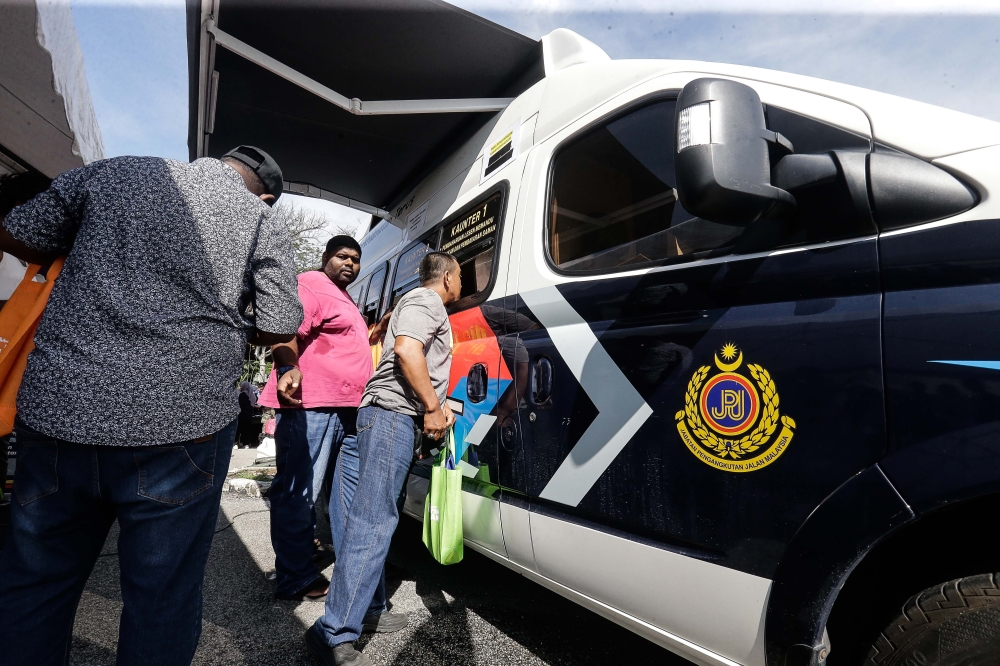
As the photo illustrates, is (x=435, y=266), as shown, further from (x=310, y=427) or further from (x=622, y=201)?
(x=310, y=427)

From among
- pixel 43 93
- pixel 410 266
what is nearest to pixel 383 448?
pixel 410 266

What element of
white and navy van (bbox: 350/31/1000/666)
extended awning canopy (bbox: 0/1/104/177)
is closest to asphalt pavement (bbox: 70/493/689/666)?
white and navy van (bbox: 350/31/1000/666)

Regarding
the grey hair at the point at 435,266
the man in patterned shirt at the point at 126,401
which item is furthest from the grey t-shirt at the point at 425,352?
the man in patterned shirt at the point at 126,401

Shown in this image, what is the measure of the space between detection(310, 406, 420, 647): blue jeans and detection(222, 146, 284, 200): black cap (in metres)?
0.90

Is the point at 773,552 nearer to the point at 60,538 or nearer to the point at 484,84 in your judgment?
the point at 60,538

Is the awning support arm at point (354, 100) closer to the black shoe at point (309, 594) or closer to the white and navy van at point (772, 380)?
the white and navy van at point (772, 380)

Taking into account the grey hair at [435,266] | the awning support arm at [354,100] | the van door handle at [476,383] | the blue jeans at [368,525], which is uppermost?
the awning support arm at [354,100]

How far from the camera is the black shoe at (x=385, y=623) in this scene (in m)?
2.35

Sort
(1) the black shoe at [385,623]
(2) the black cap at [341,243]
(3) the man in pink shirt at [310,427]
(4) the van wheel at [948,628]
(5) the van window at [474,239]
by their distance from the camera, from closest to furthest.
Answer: (4) the van wheel at [948,628]
(1) the black shoe at [385,623]
(5) the van window at [474,239]
(3) the man in pink shirt at [310,427]
(2) the black cap at [341,243]

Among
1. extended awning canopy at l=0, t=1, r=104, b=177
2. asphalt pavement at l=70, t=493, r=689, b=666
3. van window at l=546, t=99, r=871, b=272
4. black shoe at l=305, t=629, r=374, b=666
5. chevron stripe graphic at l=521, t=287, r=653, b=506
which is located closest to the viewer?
van window at l=546, t=99, r=871, b=272

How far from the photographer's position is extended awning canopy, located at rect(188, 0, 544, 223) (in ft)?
9.64

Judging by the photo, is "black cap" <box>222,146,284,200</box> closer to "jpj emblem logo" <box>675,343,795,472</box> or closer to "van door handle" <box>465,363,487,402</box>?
"van door handle" <box>465,363,487,402</box>

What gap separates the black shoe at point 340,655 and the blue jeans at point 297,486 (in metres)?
0.72

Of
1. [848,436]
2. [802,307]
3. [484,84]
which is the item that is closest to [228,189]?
[802,307]
